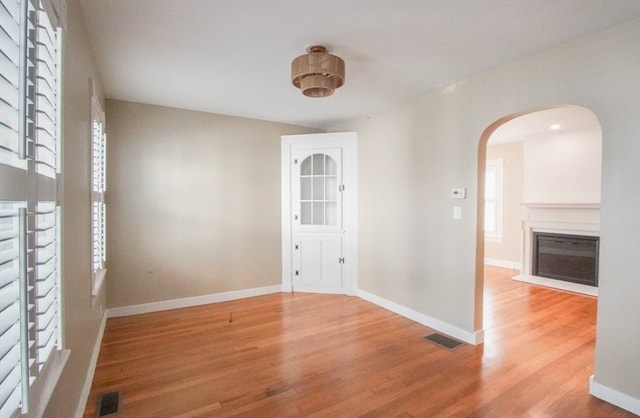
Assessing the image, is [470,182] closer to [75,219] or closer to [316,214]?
[316,214]

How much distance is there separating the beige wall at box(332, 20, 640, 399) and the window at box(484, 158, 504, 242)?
337cm

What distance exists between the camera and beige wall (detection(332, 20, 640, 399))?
1972mm

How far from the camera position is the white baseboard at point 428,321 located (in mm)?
2890

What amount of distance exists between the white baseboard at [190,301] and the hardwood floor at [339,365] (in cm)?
13

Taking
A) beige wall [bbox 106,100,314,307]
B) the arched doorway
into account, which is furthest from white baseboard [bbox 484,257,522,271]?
beige wall [bbox 106,100,314,307]

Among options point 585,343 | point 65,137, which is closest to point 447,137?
point 585,343

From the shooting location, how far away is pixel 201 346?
2.82 meters

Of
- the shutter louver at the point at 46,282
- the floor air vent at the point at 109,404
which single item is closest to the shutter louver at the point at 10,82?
the shutter louver at the point at 46,282

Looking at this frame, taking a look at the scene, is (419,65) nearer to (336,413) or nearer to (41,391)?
(336,413)

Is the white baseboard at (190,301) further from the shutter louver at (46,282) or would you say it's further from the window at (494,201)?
the window at (494,201)

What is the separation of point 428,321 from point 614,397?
4.83ft

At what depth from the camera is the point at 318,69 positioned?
2.23 metres

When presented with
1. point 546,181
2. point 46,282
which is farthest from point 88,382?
point 546,181

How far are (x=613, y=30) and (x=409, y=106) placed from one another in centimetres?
174
